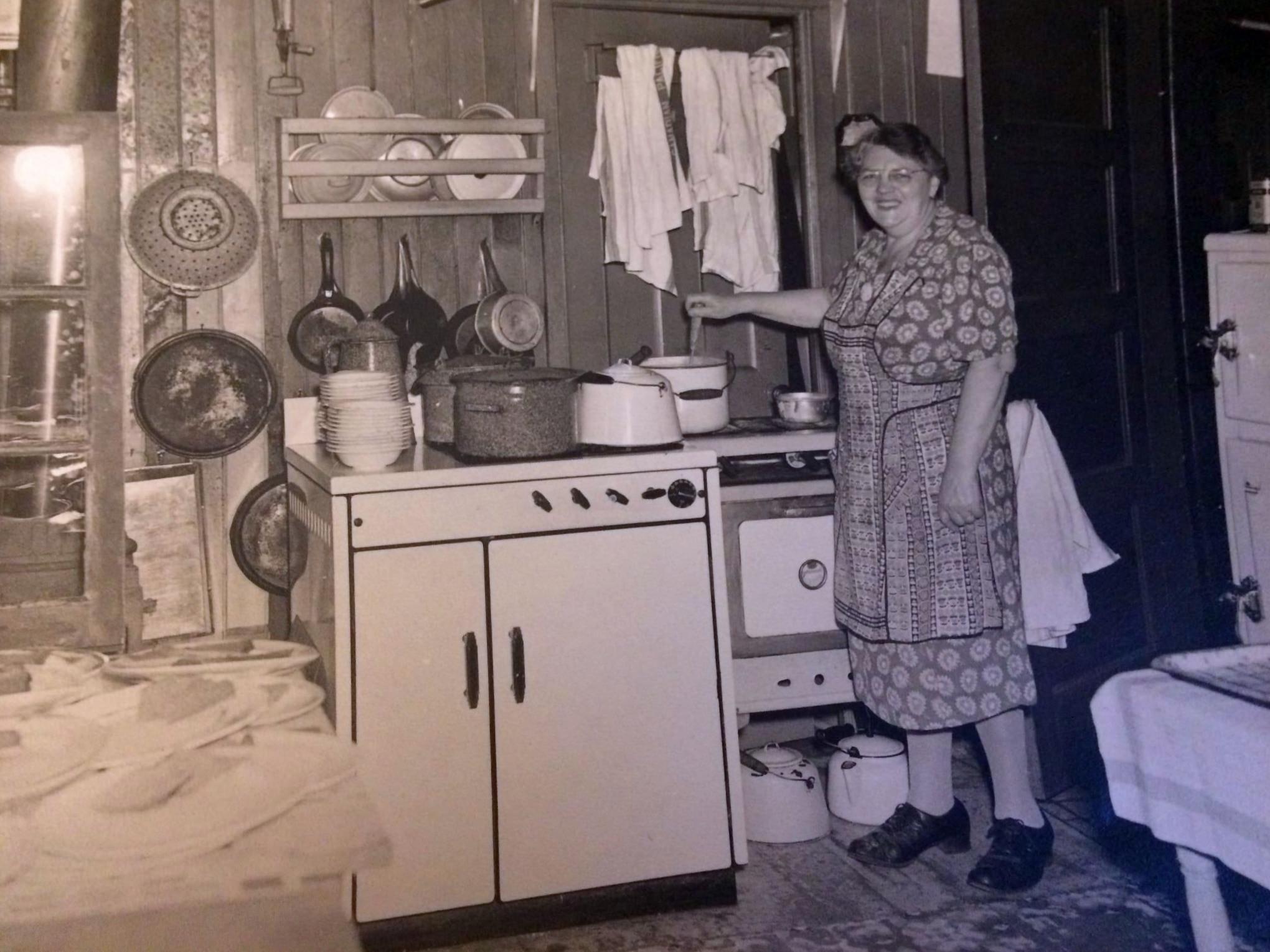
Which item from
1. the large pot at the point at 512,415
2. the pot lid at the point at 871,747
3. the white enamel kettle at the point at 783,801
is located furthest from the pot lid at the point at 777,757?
the large pot at the point at 512,415

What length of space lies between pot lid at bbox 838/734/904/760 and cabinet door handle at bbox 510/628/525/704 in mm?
932

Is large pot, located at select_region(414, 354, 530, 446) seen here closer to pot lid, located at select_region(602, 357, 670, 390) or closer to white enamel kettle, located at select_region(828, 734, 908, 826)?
pot lid, located at select_region(602, 357, 670, 390)

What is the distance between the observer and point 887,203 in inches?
100

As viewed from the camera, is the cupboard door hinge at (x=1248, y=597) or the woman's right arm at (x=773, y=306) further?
the cupboard door hinge at (x=1248, y=597)

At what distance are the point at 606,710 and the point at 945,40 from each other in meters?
2.19

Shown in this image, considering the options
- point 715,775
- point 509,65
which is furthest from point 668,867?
point 509,65

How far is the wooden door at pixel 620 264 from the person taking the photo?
3262mm

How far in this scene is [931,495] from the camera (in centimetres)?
251

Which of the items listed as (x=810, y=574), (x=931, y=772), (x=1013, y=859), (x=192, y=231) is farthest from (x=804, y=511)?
(x=192, y=231)

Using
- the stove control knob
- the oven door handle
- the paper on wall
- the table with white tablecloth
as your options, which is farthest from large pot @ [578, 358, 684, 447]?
the paper on wall

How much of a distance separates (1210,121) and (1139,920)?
7.08 ft

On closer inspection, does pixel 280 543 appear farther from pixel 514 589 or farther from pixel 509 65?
pixel 509 65

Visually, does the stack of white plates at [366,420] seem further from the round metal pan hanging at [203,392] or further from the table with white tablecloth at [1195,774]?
the table with white tablecloth at [1195,774]

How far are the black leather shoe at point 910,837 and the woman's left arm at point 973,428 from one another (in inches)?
27.9
